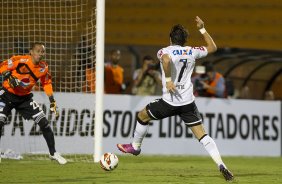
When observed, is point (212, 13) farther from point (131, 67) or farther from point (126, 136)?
point (126, 136)

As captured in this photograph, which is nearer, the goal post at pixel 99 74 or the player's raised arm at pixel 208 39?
the player's raised arm at pixel 208 39

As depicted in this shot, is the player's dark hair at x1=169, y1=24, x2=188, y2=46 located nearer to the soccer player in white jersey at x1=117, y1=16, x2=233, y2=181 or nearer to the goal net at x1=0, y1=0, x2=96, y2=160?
the soccer player in white jersey at x1=117, y1=16, x2=233, y2=181

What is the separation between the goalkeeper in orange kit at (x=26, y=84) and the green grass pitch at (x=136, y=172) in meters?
0.84

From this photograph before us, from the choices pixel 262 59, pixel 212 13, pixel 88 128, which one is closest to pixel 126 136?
pixel 88 128

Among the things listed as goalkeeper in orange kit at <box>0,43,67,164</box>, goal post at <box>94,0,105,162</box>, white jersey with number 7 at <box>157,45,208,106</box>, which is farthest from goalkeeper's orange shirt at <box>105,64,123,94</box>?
white jersey with number 7 at <box>157,45,208,106</box>

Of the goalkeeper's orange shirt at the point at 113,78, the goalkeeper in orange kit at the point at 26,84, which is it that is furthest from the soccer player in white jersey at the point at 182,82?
the goalkeeper's orange shirt at the point at 113,78

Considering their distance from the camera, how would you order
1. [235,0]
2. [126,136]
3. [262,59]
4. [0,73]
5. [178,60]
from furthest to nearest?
[235,0], [262,59], [126,136], [0,73], [178,60]

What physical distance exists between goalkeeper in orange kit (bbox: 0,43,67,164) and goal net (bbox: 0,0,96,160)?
5.02 ft

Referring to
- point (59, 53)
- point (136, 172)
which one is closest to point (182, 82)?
point (136, 172)

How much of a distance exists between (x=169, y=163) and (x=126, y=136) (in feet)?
9.94

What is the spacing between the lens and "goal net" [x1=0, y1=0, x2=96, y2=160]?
53.9 ft

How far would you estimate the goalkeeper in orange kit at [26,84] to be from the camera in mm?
14234

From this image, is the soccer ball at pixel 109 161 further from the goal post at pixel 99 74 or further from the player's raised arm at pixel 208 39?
the goal post at pixel 99 74

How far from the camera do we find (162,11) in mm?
23766
